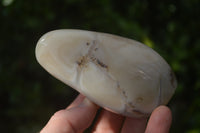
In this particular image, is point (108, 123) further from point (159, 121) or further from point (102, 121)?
point (159, 121)

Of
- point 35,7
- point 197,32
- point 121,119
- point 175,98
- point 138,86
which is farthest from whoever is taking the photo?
point 175,98

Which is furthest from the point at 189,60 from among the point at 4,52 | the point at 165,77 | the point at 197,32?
the point at 4,52

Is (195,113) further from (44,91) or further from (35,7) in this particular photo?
(35,7)

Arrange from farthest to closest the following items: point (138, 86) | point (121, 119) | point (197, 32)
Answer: point (197, 32), point (121, 119), point (138, 86)

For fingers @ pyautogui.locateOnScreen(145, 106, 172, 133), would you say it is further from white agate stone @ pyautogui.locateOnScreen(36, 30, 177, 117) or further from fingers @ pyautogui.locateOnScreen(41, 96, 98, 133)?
fingers @ pyautogui.locateOnScreen(41, 96, 98, 133)

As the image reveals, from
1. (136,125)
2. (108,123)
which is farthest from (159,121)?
(108,123)

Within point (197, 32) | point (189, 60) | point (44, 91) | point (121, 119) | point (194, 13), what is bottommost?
point (44, 91)

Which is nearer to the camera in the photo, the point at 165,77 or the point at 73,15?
the point at 165,77

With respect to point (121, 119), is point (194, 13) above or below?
above

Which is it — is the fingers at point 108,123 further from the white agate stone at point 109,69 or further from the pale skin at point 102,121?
the white agate stone at point 109,69
